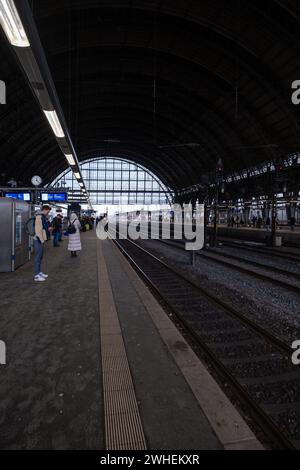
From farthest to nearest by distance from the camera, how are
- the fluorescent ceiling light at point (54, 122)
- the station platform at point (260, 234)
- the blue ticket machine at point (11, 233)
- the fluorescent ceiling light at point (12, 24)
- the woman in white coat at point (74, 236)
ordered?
the station platform at point (260, 234) → the woman in white coat at point (74, 236) → the blue ticket machine at point (11, 233) → the fluorescent ceiling light at point (54, 122) → the fluorescent ceiling light at point (12, 24)

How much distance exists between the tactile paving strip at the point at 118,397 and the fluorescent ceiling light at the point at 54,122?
4.78 m

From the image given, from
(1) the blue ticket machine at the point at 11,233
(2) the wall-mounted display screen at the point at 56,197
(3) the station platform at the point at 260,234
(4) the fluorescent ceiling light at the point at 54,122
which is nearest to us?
(4) the fluorescent ceiling light at the point at 54,122

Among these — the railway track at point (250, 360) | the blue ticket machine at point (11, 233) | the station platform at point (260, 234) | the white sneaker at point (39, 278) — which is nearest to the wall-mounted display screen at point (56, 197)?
the blue ticket machine at point (11, 233)

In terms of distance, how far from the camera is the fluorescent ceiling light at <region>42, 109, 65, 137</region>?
264 inches

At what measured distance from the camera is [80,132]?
46.0 metres

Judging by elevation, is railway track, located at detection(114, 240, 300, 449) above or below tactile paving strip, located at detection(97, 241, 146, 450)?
below

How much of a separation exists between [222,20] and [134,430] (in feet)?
77.9

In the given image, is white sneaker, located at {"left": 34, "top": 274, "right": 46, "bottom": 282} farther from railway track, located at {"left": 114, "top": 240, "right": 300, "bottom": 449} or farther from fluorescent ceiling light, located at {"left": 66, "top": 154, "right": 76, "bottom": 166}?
fluorescent ceiling light, located at {"left": 66, "top": 154, "right": 76, "bottom": 166}

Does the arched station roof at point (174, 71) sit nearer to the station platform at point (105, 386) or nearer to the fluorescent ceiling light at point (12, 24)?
the fluorescent ceiling light at point (12, 24)

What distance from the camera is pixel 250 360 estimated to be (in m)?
3.98

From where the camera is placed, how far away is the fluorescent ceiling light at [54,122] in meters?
6.71

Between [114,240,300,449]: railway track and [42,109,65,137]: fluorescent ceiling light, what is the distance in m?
4.77

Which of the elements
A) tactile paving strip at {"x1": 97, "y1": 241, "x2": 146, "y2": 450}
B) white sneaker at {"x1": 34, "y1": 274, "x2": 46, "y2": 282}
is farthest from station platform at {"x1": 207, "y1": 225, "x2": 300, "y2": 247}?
tactile paving strip at {"x1": 97, "y1": 241, "x2": 146, "y2": 450}

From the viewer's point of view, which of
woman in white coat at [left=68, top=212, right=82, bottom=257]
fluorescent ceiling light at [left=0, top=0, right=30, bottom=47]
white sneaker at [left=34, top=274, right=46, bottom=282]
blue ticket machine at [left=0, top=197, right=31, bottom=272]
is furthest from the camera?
woman in white coat at [left=68, top=212, right=82, bottom=257]
